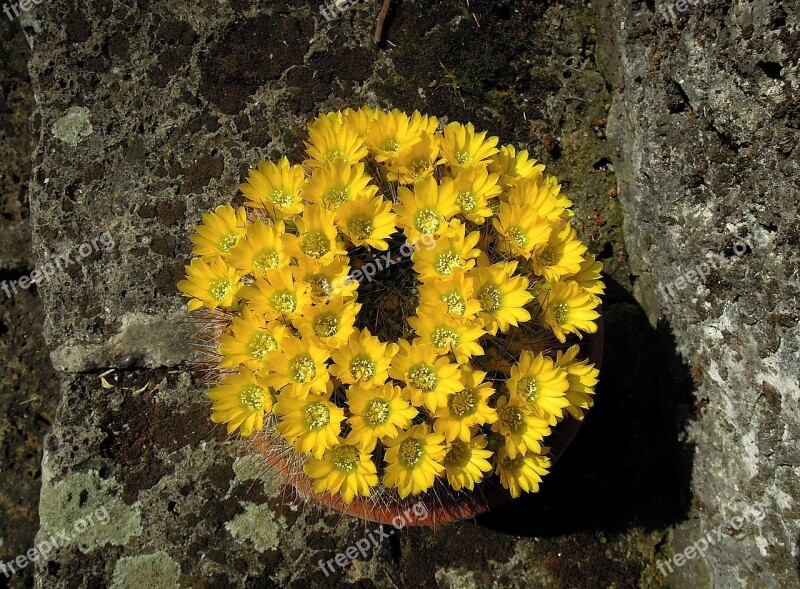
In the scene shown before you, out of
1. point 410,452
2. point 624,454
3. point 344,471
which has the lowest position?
point 624,454

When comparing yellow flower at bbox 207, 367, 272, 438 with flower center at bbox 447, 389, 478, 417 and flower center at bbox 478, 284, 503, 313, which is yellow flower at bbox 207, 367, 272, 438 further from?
flower center at bbox 478, 284, 503, 313

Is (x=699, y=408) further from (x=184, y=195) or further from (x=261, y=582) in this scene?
(x=184, y=195)

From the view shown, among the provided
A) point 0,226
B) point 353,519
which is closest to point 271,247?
point 353,519

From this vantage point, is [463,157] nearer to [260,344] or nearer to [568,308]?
[568,308]

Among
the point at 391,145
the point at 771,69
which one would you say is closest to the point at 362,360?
the point at 391,145

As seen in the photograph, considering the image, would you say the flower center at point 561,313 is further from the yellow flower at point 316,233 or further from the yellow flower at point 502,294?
the yellow flower at point 316,233
